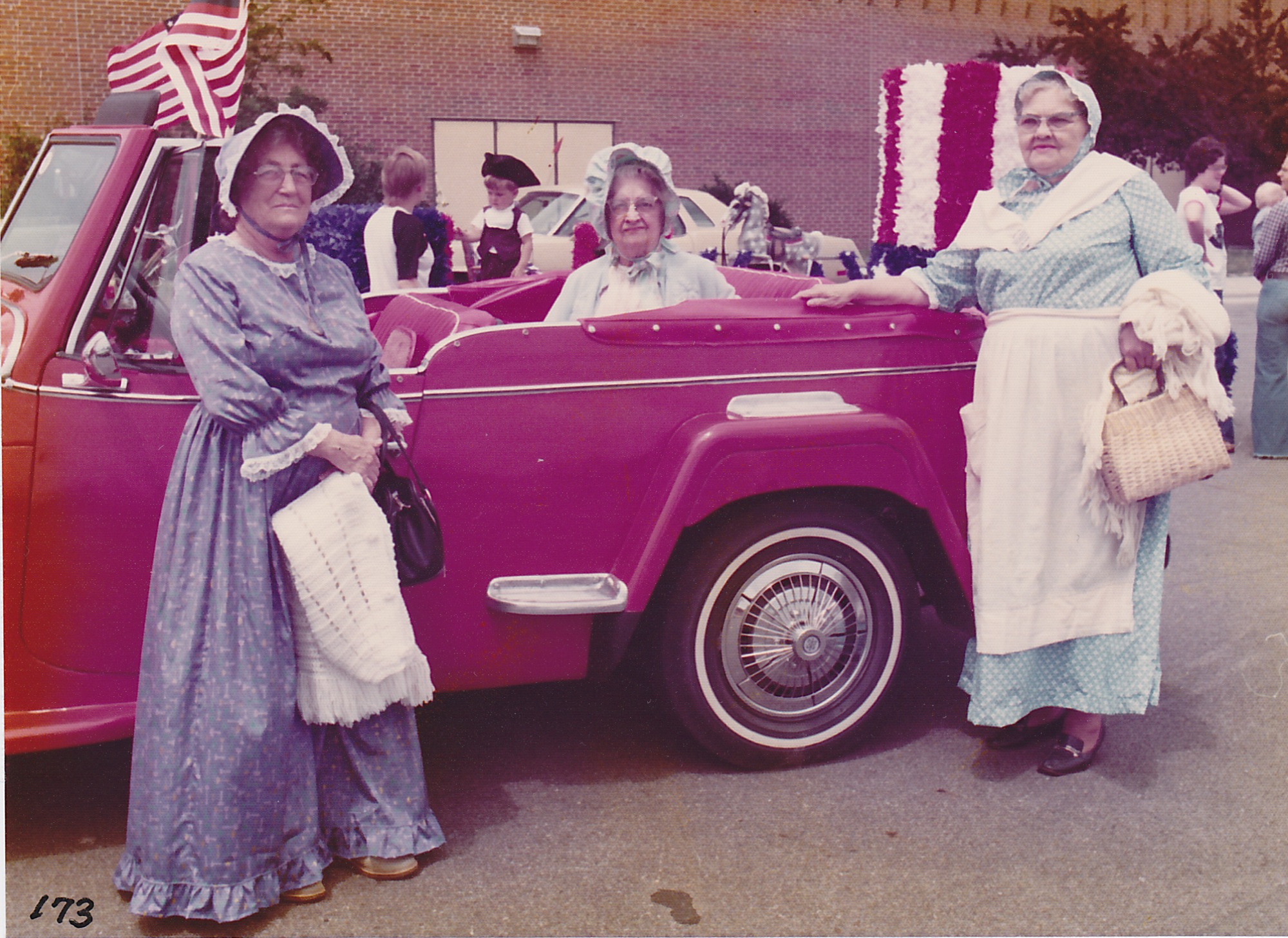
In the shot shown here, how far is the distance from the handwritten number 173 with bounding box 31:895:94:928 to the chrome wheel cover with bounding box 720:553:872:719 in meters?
1.74

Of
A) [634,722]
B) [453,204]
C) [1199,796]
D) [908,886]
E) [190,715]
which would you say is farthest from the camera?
[453,204]

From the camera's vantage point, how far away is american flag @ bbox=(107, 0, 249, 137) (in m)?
5.42

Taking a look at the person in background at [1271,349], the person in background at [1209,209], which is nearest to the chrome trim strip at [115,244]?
the person in background at [1209,209]

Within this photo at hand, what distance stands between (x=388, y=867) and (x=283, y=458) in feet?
3.44

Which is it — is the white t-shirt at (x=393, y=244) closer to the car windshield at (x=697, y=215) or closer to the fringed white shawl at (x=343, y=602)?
the fringed white shawl at (x=343, y=602)

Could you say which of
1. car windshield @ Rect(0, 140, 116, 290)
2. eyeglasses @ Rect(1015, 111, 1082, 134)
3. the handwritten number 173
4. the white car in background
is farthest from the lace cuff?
the white car in background

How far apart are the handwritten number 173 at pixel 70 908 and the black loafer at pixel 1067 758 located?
8.58 feet

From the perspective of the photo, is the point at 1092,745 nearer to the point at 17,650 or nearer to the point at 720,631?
the point at 720,631

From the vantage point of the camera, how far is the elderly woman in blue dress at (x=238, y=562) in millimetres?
2857

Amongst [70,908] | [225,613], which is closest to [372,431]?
[225,613]

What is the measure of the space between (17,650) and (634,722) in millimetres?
1886

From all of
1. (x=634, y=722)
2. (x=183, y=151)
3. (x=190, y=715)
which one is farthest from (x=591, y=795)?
(x=183, y=151)

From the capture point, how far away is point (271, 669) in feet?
9.59

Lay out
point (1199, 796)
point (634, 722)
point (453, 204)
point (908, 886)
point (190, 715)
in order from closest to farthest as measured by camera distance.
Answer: point (190, 715) → point (908, 886) → point (1199, 796) → point (634, 722) → point (453, 204)
